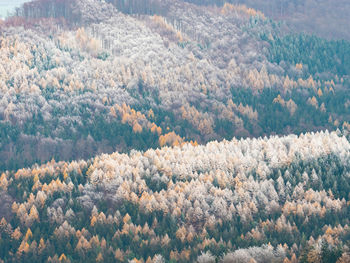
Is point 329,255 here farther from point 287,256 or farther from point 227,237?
point 227,237

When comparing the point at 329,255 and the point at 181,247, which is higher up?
the point at 329,255

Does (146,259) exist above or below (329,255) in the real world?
below

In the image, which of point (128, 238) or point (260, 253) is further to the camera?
point (128, 238)

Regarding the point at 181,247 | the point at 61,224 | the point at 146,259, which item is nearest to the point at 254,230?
the point at 181,247

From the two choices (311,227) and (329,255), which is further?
(311,227)

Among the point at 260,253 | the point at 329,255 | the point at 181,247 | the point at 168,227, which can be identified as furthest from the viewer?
the point at 168,227

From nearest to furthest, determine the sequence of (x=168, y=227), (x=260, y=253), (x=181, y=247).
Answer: (x=260, y=253) < (x=181, y=247) < (x=168, y=227)

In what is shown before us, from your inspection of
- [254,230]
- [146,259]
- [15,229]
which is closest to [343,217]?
[254,230]

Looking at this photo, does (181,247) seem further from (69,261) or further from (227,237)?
(69,261)

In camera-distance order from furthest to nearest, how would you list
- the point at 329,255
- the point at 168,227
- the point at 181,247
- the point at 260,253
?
1. the point at 168,227
2. the point at 181,247
3. the point at 260,253
4. the point at 329,255
